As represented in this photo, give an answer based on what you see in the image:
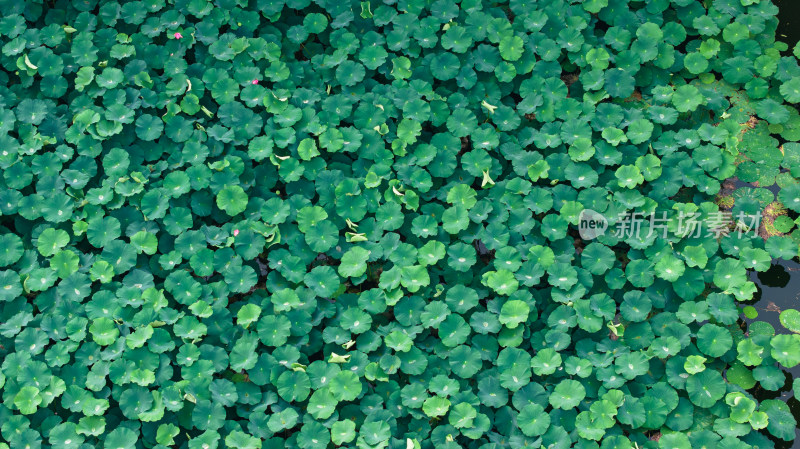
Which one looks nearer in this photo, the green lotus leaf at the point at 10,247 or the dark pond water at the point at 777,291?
the green lotus leaf at the point at 10,247

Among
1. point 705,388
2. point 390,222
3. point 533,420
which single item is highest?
point 390,222

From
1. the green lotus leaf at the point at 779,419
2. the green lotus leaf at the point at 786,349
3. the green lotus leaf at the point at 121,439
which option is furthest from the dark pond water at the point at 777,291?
the green lotus leaf at the point at 121,439

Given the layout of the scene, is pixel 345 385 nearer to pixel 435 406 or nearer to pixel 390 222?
pixel 435 406

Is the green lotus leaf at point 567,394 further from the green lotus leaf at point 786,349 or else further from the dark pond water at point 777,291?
the dark pond water at point 777,291

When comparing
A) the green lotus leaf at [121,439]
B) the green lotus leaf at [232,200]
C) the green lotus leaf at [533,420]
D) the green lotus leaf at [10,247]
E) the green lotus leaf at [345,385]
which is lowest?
the green lotus leaf at [121,439]

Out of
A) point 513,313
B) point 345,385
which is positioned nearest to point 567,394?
point 513,313

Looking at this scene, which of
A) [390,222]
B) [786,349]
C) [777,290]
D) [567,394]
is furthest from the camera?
[777,290]

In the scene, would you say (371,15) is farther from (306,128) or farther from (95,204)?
(95,204)

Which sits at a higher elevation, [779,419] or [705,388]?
[705,388]

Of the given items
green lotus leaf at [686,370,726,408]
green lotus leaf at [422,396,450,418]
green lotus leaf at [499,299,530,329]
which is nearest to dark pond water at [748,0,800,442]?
green lotus leaf at [686,370,726,408]

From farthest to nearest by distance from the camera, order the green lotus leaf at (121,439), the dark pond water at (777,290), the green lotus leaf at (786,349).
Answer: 1. the dark pond water at (777,290)
2. the green lotus leaf at (786,349)
3. the green lotus leaf at (121,439)

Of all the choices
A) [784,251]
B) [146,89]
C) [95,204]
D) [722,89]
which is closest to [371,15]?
[146,89]
